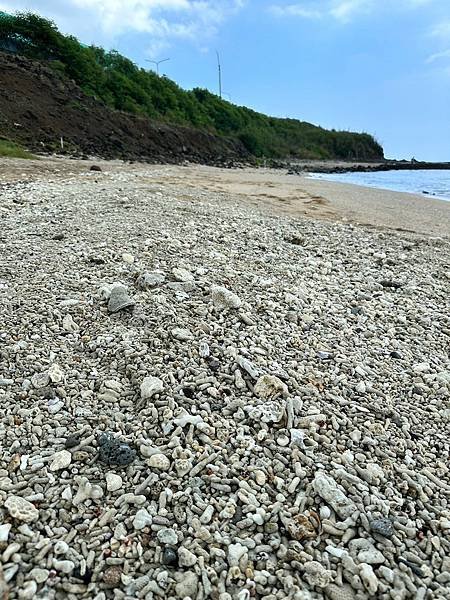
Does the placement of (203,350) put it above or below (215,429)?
Result: above

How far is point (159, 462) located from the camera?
6.23ft

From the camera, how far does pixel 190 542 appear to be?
1.59 metres

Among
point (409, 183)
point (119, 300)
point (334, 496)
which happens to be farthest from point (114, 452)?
point (409, 183)

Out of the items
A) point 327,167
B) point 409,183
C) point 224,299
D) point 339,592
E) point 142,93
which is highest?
point 142,93

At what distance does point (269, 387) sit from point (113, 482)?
98cm

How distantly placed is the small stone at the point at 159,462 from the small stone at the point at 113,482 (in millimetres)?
146

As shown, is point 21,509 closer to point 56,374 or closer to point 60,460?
point 60,460

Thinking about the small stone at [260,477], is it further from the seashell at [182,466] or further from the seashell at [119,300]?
the seashell at [119,300]

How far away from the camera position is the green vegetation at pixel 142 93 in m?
30.0

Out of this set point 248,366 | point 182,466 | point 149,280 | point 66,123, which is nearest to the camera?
point 182,466

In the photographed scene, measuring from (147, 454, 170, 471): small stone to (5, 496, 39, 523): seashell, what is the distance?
482 mm

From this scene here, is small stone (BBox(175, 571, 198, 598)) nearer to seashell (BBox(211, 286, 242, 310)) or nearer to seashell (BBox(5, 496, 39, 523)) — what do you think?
seashell (BBox(5, 496, 39, 523))

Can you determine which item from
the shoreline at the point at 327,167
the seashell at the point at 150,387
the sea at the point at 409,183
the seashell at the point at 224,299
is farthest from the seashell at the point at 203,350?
the shoreline at the point at 327,167

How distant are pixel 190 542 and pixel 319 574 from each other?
0.47m
